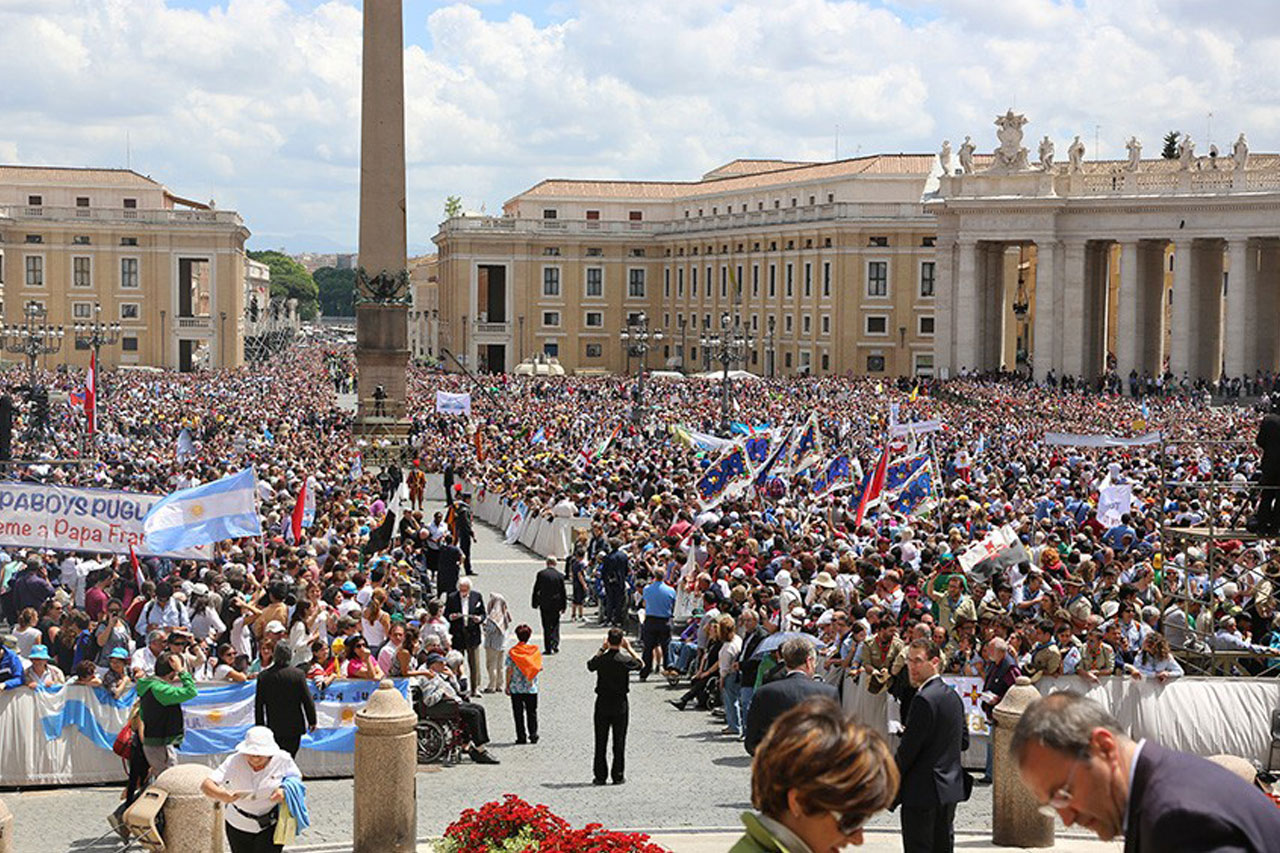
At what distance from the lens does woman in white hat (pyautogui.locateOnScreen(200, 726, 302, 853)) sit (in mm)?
9648

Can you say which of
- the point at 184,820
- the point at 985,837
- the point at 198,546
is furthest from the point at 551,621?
the point at 184,820

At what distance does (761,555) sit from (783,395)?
4009cm

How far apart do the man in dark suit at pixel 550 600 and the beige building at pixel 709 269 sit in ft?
235

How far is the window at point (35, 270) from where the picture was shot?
103 meters

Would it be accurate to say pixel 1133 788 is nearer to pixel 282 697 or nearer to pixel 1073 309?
pixel 282 697

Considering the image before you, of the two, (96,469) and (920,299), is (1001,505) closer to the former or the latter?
(96,469)

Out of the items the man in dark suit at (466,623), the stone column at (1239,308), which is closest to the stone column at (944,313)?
the stone column at (1239,308)

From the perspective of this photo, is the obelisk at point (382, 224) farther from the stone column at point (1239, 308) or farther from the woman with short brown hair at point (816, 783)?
the woman with short brown hair at point (816, 783)

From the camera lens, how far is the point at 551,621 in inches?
837

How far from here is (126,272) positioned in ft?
341

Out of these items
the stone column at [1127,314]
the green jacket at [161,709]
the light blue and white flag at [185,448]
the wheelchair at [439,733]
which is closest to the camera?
the green jacket at [161,709]

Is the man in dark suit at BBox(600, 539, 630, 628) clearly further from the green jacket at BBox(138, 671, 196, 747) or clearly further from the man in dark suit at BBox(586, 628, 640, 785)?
the green jacket at BBox(138, 671, 196, 747)

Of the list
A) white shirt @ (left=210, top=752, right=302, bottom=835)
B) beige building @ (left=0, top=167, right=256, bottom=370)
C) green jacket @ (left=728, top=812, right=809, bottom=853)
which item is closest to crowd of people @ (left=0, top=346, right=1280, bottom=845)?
white shirt @ (left=210, top=752, right=302, bottom=835)

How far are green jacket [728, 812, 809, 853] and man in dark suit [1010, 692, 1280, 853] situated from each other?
2.07ft
